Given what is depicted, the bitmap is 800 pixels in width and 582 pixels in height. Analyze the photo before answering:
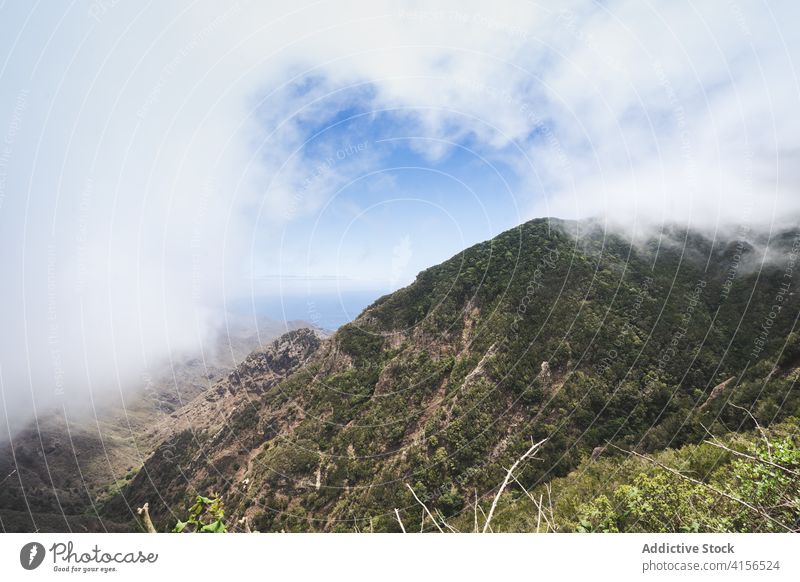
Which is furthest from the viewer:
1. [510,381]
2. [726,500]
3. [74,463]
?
[74,463]

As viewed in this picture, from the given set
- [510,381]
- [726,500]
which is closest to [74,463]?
[510,381]

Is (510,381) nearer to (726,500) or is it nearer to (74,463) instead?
(726,500)

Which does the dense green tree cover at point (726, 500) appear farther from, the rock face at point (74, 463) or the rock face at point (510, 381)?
the rock face at point (74, 463)

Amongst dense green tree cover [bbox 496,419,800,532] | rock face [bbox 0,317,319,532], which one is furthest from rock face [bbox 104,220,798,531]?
rock face [bbox 0,317,319,532]

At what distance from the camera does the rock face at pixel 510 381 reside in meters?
37.9

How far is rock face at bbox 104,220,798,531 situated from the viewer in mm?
37906

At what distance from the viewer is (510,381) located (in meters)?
43.9

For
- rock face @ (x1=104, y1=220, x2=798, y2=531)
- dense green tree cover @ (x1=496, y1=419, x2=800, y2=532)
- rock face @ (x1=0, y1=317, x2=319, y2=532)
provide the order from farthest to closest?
rock face @ (x1=0, y1=317, x2=319, y2=532)
rock face @ (x1=104, y1=220, x2=798, y2=531)
dense green tree cover @ (x1=496, y1=419, x2=800, y2=532)

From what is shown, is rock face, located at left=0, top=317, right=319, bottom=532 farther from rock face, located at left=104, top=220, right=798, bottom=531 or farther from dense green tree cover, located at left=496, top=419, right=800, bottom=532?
dense green tree cover, located at left=496, top=419, right=800, bottom=532
